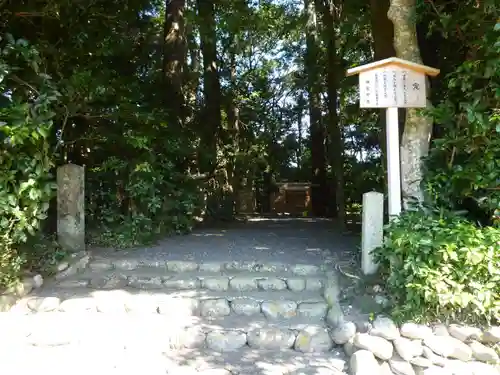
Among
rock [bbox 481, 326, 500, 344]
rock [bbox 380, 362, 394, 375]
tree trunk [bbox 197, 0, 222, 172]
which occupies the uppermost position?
tree trunk [bbox 197, 0, 222, 172]

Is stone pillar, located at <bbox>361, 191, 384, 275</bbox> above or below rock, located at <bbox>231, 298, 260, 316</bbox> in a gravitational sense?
above

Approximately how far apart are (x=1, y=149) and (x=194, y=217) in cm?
491

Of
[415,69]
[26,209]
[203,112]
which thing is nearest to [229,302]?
[26,209]

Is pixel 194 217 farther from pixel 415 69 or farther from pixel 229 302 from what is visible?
pixel 415 69

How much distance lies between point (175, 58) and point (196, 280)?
5758mm

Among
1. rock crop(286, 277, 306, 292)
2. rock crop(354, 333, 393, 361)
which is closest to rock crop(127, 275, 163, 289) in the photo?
rock crop(286, 277, 306, 292)

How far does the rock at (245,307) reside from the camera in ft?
13.3

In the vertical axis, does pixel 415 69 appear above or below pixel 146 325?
above

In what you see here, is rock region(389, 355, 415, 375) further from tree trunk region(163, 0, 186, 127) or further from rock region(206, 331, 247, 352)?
tree trunk region(163, 0, 186, 127)

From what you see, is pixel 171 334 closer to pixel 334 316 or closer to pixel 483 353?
pixel 334 316

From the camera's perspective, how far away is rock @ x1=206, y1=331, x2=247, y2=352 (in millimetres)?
3617

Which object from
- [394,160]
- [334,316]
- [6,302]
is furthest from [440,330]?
[6,302]

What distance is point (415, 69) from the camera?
13.8 feet

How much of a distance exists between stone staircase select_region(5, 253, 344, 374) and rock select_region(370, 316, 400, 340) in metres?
0.39
